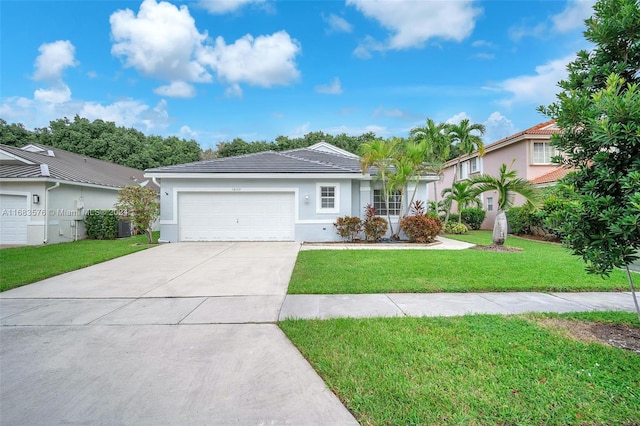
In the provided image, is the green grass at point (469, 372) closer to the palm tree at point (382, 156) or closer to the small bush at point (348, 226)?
the small bush at point (348, 226)

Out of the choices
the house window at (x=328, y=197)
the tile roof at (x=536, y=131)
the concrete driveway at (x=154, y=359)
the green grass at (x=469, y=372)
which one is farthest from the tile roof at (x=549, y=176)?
the concrete driveway at (x=154, y=359)

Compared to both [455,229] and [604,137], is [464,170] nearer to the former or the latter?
[455,229]

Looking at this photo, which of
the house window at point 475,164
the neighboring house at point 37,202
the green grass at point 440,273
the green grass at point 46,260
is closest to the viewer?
the green grass at point 440,273

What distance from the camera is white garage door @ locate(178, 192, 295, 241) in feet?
43.6

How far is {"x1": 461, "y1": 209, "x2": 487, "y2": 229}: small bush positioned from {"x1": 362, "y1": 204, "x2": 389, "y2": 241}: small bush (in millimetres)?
9699

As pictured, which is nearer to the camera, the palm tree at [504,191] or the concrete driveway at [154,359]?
the concrete driveway at [154,359]

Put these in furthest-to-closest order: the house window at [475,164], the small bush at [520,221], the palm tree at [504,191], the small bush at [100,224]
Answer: the house window at [475,164]
the small bush at [520,221]
the small bush at [100,224]
the palm tree at [504,191]

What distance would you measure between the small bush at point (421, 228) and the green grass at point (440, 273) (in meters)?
2.49

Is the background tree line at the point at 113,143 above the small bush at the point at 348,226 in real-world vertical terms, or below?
above

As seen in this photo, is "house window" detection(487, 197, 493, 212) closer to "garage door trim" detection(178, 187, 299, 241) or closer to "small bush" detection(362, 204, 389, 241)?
"small bush" detection(362, 204, 389, 241)

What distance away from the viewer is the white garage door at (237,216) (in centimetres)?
1328

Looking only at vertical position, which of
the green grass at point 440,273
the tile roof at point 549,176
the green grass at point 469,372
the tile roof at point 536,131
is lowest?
the green grass at point 469,372

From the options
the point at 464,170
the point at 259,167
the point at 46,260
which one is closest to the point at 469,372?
the point at 46,260

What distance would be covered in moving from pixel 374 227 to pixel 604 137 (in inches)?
382
